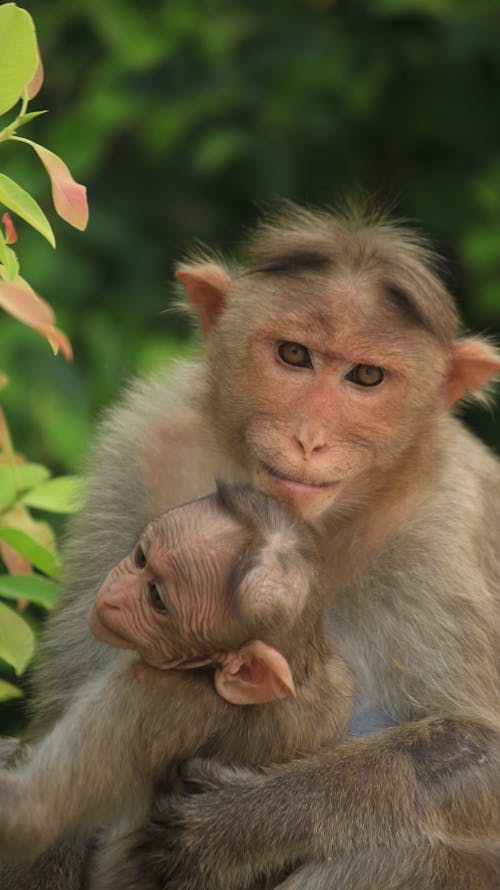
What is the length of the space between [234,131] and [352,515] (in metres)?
4.86

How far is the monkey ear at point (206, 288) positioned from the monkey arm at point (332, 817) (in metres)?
1.21

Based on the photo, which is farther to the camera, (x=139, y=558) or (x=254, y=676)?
(x=139, y=558)

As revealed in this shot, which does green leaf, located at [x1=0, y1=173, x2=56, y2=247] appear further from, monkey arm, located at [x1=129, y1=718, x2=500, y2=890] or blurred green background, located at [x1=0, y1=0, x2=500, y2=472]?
blurred green background, located at [x1=0, y1=0, x2=500, y2=472]

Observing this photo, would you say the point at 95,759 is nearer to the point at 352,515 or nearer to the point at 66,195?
the point at 352,515

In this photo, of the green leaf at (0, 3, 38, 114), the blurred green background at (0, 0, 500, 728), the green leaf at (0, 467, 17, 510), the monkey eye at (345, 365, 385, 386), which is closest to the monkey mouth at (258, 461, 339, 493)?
the monkey eye at (345, 365, 385, 386)

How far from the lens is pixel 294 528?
3.94 metres

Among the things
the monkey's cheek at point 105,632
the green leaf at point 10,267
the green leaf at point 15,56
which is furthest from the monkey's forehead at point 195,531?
the green leaf at point 15,56

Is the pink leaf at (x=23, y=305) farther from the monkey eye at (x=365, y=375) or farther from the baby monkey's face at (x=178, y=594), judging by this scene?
the monkey eye at (x=365, y=375)

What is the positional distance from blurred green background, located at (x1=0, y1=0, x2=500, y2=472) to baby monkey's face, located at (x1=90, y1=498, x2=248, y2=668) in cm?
402

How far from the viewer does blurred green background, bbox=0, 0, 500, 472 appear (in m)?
8.58

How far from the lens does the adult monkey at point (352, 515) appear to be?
414 centimetres

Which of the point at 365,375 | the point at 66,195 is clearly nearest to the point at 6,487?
the point at 365,375

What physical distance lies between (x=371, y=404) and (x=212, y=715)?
87 cm

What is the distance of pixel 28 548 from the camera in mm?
4379
